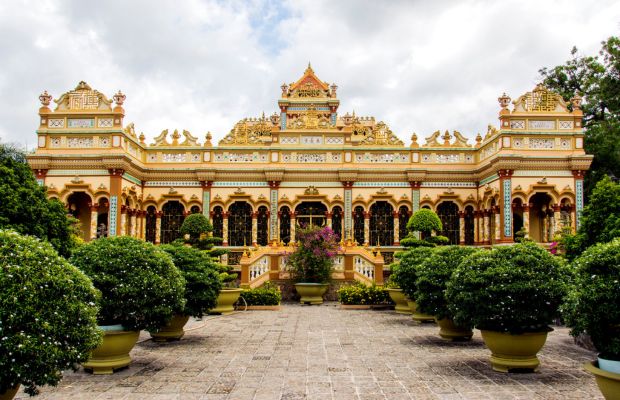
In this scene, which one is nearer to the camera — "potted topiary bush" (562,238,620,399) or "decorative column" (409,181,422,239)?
"potted topiary bush" (562,238,620,399)

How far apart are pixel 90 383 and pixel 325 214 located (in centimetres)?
1855

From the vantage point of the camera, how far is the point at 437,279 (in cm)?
1016

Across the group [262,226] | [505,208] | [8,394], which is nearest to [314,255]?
[262,226]

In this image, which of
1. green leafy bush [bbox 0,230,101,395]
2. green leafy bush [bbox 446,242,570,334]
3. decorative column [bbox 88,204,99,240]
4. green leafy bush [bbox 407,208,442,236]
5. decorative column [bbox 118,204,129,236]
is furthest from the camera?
decorative column [bbox 118,204,129,236]

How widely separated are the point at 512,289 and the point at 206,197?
1931 centimetres

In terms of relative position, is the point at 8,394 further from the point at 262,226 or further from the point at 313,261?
the point at 262,226

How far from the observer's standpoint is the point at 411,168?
25047mm

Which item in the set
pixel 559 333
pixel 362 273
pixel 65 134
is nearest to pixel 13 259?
pixel 559 333

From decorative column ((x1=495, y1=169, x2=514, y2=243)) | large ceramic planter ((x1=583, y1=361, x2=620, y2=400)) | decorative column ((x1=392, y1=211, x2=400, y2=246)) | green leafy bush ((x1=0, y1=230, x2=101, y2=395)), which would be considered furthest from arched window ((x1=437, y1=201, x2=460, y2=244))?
green leafy bush ((x1=0, y1=230, x2=101, y2=395))

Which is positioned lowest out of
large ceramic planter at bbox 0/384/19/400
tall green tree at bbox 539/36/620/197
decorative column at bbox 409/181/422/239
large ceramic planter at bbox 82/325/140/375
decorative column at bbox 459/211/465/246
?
large ceramic planter at bbox 82/325/140/375

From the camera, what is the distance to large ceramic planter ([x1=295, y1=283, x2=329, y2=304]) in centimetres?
1848

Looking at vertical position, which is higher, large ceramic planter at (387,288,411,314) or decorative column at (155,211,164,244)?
decorative column at (155,211,164,244)

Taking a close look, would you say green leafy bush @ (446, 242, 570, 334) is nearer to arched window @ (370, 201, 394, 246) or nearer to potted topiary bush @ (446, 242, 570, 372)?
potted topiary bush @ (446, 242, 570, 372)

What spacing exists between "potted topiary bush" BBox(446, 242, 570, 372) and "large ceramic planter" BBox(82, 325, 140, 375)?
4738 mm
